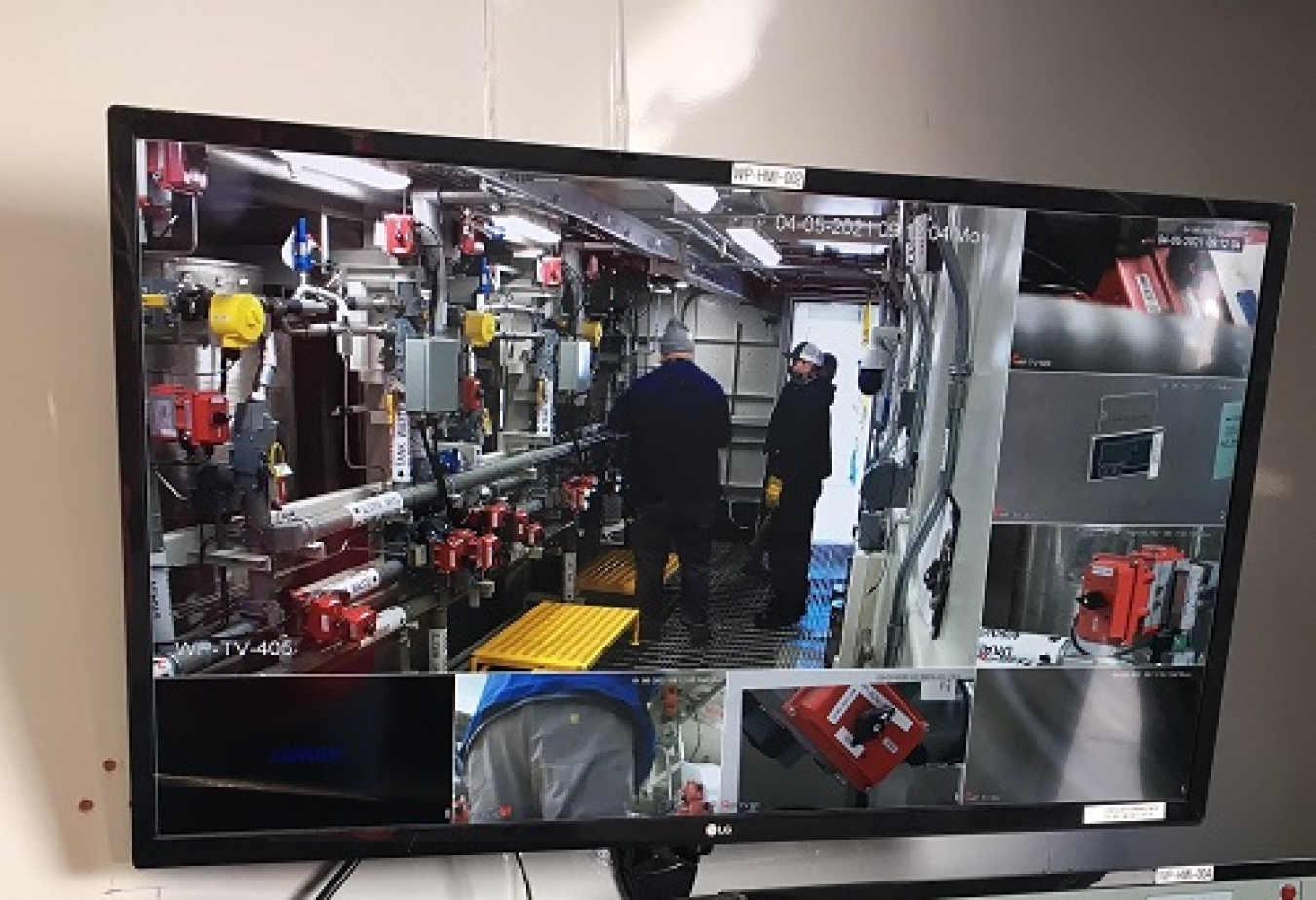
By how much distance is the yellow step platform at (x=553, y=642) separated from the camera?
105cm

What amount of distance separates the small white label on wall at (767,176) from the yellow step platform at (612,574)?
16.1 inches

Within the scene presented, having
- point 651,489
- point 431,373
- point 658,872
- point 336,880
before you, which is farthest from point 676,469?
point 336,880

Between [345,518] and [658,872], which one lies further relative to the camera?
[658,872]

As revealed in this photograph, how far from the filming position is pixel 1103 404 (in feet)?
3.61

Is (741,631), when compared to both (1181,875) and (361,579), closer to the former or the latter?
(361,579)

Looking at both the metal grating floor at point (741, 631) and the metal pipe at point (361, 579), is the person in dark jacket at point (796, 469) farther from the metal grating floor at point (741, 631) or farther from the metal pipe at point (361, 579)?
the metal pipe at point (361, 579)

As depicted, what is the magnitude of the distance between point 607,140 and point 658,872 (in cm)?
92

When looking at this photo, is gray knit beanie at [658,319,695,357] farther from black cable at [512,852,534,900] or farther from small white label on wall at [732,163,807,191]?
black cable at [512,852,534,900]

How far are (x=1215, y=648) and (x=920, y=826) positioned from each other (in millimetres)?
419

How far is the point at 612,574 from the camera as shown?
1.06 meters

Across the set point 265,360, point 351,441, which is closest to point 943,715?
point 351,441

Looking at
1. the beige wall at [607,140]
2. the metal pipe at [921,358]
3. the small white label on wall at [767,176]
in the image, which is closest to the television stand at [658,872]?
the beige wall at [607,140]

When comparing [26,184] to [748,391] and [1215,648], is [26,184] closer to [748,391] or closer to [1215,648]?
[748,391]

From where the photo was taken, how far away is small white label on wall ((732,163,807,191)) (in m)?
1.00
